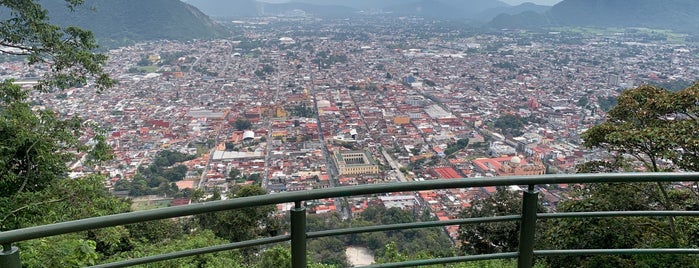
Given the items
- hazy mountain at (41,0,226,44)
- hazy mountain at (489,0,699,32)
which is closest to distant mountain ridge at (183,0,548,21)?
hazy mountain at (489,0,699,32)

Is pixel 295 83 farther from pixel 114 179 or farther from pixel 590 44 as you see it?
pixel 590 44

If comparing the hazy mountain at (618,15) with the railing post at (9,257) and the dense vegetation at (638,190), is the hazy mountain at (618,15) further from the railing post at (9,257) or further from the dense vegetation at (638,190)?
the railing post at (9,257)

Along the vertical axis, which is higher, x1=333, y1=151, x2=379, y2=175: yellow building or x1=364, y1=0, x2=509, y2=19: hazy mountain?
x1=364, y1=0, x2=509, y2=19: hazy mountain

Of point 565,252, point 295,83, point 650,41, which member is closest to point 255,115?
point 295,83

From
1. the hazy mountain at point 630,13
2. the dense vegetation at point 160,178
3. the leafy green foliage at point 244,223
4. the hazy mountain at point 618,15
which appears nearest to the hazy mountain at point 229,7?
the hazy mountain at point 618,15

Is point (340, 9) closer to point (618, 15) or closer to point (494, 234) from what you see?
point (618, 15)

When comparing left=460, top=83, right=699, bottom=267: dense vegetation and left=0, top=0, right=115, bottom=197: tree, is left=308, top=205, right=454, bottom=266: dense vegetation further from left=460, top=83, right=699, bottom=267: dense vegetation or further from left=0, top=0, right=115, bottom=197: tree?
left=0, top=0, right=115, bottom=197: tree
